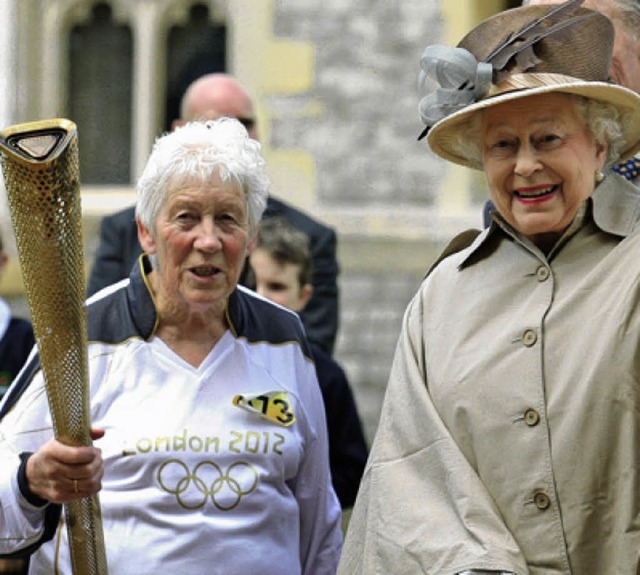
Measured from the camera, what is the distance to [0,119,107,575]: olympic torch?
4.14 m

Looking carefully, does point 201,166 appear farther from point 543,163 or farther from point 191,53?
point 191,53

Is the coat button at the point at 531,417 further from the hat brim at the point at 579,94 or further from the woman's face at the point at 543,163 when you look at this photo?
the hat brim at the point at 579,94

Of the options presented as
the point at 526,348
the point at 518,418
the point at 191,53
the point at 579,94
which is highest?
the point at 579,94

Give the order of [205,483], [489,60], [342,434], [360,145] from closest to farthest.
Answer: [489,60], [205,483], [342,434], [360,145]

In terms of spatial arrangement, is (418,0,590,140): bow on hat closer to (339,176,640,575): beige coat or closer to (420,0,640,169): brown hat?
(420,0,640,169): brown hat

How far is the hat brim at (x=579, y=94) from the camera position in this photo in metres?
4.05

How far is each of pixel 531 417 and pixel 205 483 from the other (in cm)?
110

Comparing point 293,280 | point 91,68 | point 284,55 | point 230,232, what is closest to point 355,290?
point 284,55

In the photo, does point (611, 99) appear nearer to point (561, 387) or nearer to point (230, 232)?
point (561, 387)

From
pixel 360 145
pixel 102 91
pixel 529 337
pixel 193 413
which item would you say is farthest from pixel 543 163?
pixel 102 91

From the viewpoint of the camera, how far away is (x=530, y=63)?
413 centimetres

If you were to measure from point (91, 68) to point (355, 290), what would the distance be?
2530mm

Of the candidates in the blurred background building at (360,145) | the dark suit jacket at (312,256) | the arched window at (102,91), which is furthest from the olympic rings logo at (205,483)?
the arched window at (102,91)

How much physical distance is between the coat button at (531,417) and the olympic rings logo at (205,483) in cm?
103
